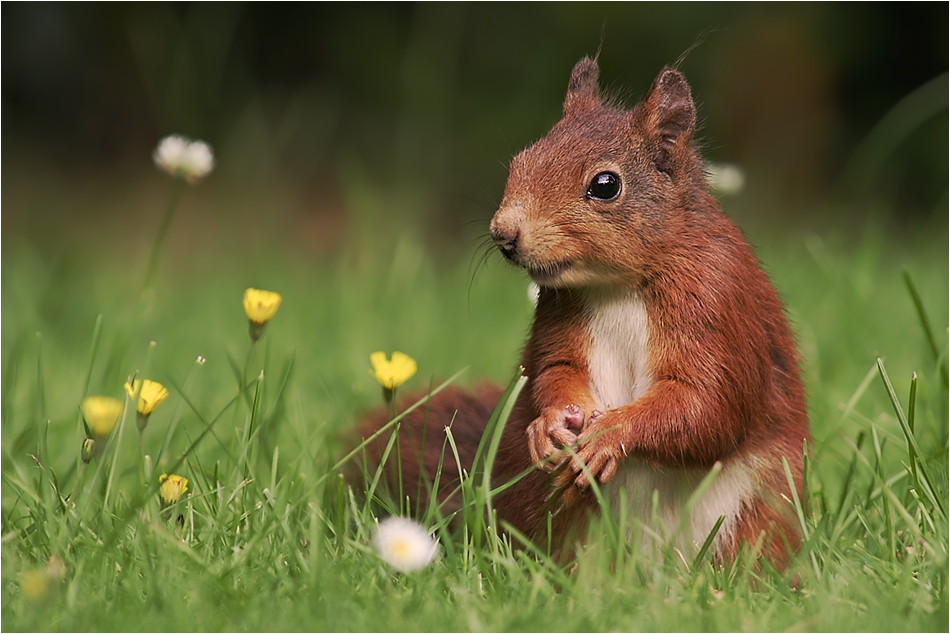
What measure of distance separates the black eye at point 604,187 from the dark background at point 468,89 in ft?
11.9

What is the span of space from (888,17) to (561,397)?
17.9 ft

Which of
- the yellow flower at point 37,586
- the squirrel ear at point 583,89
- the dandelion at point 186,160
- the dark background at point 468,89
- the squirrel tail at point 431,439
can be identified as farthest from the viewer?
the dark background at point 468,89

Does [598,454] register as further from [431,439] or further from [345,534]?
[431,439]

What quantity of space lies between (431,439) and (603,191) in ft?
2.67

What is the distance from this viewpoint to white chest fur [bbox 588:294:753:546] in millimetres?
2271

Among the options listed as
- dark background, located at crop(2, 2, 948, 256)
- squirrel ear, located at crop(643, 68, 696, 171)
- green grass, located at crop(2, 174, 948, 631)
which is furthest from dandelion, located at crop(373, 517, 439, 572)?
dark background, located at crop(2, 2, 948, 256)

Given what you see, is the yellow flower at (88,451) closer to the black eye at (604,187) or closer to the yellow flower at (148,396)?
the yellow flower at (148,396)

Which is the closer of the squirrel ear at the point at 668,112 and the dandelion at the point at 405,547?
the dandelion at the point at 405,547

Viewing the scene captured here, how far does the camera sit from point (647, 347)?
2.26 m

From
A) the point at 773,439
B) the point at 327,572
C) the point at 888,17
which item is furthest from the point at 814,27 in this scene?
the point at 327,572

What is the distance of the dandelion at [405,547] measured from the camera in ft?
6.39

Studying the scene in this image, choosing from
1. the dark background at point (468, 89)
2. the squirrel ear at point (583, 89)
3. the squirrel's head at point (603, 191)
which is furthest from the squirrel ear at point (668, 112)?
the dark background at point (468, 89)

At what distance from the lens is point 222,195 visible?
245 inches

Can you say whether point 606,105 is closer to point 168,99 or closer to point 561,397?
point 561,397
